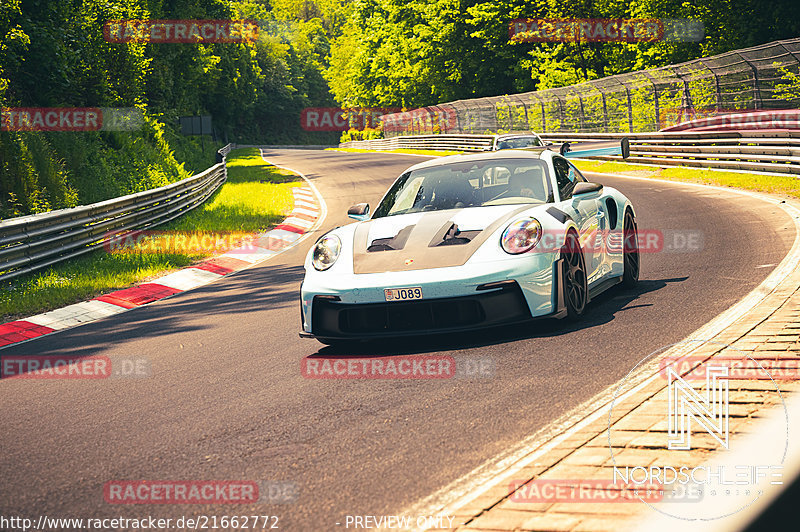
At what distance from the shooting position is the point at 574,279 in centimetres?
628

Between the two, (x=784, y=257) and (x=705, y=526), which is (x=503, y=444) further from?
(x=784, y=257)

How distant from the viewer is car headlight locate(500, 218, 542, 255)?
5938 millimetres

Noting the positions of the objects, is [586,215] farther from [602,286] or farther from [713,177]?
[713,177]

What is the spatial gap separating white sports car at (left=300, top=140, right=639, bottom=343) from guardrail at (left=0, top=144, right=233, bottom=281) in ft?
20.9

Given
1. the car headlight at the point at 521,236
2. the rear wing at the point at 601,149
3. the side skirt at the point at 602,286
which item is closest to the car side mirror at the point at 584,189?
the car headlight at the point at 521,236

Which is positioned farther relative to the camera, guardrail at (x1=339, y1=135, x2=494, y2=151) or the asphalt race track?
guardrail at (x1=339, y1=135, x2=494, y2=151)

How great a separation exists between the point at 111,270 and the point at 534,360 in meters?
9.51

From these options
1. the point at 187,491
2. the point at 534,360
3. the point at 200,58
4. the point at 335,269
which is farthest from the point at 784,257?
the point at 200,58

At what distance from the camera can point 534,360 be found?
5.42 meters

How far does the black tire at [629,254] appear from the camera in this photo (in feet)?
25.2

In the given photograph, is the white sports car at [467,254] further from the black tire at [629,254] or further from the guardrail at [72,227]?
the guardrail at [72,227]

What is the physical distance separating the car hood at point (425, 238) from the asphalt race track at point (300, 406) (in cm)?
64

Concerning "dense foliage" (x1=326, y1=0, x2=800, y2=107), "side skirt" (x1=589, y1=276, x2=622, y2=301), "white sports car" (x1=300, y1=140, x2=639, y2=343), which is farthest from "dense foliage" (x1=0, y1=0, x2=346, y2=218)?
"dense foliage" (x1=326, y1=0, x2=800, y2=107)

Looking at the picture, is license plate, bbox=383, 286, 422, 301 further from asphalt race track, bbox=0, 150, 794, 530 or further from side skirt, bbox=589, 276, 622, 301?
side skirt, bbox=589, 276, 622, 301
